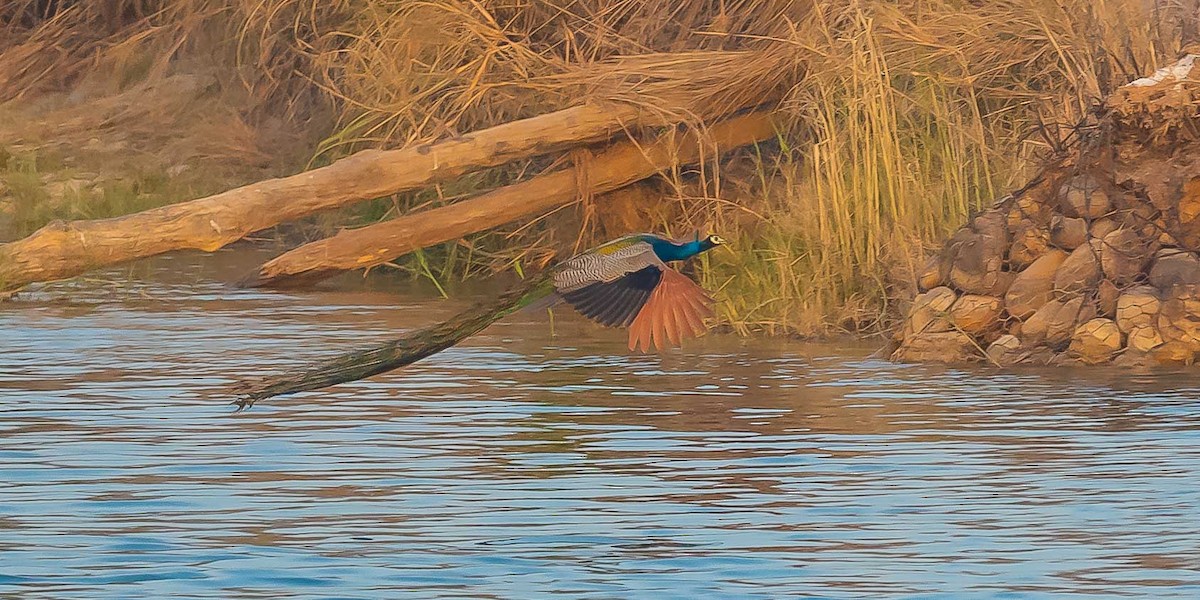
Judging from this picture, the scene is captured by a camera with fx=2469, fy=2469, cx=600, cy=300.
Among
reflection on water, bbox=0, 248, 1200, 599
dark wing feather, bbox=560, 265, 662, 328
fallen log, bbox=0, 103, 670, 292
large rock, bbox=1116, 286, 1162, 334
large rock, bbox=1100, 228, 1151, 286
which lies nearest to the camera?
reflection on water, bbox=0, 248, 1200, 599

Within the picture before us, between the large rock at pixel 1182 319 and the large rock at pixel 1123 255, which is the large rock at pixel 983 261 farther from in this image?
the large rock at pixel 1182 319

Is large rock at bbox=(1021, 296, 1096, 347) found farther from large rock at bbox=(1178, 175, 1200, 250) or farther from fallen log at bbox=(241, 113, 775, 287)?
fallen log at bbox=(241, 113, 775, 287)

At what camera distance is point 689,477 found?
8.30 meters

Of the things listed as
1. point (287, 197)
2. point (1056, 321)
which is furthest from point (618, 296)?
point (287, 197)

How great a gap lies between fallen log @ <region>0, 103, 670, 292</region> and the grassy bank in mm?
220

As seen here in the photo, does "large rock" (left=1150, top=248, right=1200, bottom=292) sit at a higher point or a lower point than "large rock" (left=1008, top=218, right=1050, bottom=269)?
lower

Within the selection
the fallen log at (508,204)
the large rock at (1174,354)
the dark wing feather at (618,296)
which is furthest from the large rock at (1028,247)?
the dark wing feather at (618,296)

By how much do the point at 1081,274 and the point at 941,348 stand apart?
0.73 metres

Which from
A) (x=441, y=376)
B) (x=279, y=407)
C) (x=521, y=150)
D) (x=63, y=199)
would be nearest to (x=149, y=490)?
(x=279, y=407)

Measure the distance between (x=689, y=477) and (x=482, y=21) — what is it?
6.65 m

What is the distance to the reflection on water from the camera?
6.66 metres

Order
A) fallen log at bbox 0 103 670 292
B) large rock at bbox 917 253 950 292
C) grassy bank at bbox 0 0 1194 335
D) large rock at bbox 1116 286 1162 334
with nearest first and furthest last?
1. large rock at bbox 1116 286 1162 334
2. large rock at bbox 917 253 950 292
3. grassy bank at bbox 0 0 1194 335
4. fallen log at bbox 0 103 670 292

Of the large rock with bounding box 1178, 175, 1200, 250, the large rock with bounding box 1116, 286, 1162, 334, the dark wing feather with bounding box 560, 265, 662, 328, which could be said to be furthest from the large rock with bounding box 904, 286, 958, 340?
the dark wing feather with bounding box 560, 265, 662, 328

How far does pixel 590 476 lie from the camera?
8.31 metres
